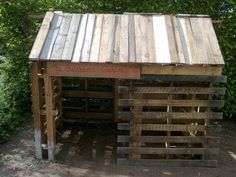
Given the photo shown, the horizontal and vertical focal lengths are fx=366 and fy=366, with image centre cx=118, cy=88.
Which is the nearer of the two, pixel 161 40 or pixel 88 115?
pixel 161 40

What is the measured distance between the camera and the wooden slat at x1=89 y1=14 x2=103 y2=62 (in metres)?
5.75

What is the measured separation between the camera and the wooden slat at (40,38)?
577 centimetres

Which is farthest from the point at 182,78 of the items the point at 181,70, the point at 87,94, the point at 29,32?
the point at 29,32

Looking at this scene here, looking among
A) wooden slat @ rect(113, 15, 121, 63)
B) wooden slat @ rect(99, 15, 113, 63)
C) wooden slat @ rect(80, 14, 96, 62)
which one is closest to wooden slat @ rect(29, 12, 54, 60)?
wooden slat @ rect(80, 14, 96, 62)

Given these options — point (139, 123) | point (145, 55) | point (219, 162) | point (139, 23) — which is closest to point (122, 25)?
point (139, 23)

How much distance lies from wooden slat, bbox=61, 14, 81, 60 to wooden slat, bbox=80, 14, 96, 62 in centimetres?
18

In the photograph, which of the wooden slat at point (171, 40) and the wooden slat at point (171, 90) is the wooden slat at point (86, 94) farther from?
the wooden slat at point (171, 40)

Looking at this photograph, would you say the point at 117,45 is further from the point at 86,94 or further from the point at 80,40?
the point at 86,94

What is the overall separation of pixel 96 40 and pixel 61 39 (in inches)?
23.0

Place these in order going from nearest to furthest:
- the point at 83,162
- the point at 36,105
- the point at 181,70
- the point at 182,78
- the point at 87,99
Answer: the point at 181,70
the point at 182,78
the point at 36,105
the point at 83,162
the point at 87,99

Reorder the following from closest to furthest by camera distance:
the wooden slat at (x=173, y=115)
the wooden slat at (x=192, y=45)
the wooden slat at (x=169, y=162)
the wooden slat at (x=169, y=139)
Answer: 1. the wooden slat at (x=192, y=45)
2. the wooden slat at (x=173, y=115)
3. the wooden slat at (x=169, y=139)
4. the wooden slat at (x=169, y=162)

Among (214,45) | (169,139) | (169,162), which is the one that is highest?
(214,45)

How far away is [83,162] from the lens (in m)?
6.52

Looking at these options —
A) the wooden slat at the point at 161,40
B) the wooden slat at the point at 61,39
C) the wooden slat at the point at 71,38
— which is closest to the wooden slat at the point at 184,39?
the wooden slat at the point at 161,40
